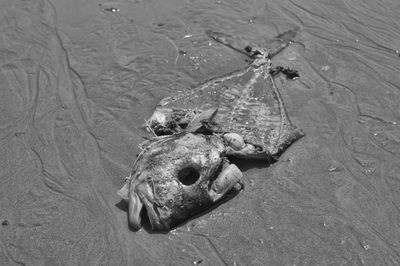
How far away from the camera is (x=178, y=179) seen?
241 inches

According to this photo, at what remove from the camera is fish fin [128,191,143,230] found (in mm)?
6023

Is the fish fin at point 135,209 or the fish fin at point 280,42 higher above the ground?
the fish fin at point 280,42

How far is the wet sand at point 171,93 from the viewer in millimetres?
6082

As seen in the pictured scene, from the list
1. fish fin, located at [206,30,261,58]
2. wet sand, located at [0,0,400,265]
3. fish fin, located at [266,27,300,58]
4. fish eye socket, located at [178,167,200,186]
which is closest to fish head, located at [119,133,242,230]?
fish eye socket, located at [178,167,200,186]

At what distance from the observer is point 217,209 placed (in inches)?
253

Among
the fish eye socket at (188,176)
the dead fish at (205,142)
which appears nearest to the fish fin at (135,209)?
the dead fish at (205,142)

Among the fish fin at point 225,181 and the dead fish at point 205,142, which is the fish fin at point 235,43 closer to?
the dead fish at point 205,142

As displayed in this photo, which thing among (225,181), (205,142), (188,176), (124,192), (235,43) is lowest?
(124,192)

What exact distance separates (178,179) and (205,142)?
28.7 inches

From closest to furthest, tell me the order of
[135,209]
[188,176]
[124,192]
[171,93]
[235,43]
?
[135,209], [124,192], [188,176], [171,93], [235,43]

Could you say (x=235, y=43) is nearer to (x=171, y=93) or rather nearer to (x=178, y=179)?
(x=171, y=93)

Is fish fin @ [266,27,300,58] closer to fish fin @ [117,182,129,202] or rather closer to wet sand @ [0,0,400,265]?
wet sand @ [0,0,400,265]

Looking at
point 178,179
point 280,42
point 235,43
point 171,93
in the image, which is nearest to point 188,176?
point 178,179

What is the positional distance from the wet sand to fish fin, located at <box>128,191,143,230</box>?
0.20m
